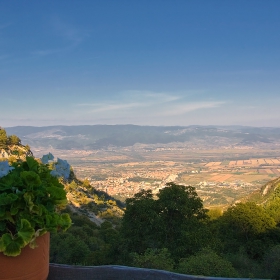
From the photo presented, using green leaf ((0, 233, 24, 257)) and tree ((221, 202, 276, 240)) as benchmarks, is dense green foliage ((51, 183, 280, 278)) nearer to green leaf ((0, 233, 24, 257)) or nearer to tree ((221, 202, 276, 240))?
tree ((221, 202, 276, 240))

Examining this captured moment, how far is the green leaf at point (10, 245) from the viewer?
174 cm

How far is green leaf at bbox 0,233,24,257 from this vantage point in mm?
1741

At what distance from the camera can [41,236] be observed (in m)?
1.98

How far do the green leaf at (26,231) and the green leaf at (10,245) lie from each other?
1.3 inches

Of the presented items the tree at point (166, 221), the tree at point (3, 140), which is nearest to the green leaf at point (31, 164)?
the tree at point (166, 221)

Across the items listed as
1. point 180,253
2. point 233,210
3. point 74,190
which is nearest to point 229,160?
point 74,190

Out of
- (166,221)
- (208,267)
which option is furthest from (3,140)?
(208,267)

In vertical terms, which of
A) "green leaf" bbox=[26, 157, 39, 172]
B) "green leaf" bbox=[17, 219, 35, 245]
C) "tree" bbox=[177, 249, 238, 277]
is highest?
"green leaf" bbox=[26, 157, 39, 172]

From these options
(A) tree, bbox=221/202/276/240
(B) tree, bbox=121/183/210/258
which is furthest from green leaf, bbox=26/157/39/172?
(A) tree, bbox=221/202/276/240

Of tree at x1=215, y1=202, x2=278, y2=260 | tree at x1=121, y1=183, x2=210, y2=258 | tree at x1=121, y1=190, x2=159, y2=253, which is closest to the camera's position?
tree at x1=121, y1=183, x2=210, y2=258

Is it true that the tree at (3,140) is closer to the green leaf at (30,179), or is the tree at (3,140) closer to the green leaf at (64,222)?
the green leaf at (64,222)

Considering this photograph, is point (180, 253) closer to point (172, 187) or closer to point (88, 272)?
point (172, 187)

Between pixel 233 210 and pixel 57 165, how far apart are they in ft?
58.1

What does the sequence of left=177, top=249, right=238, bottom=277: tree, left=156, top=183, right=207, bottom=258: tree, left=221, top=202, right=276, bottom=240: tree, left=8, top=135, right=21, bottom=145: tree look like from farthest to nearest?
left=8, top=135, right=21, bottom=145: tree
left=221, top=202, right=276, bottom=240: tree
left=156, top=183, right=207, bottom=258: tree
left=177, top=249, right=238, bottom=277: tree
